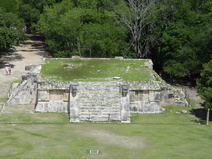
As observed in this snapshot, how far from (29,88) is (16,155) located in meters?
13.3

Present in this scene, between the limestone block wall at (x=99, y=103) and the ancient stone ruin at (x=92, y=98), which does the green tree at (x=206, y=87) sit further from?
the limestone block wall at (x=99, y=103)

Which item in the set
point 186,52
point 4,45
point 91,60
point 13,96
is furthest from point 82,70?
point 4,45

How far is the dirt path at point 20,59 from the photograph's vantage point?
4341cm

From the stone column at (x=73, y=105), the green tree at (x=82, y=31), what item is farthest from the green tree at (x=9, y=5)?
the stone column at (x=73, y=105)

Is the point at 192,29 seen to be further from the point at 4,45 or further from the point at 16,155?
the point at 16,155

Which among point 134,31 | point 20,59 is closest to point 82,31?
point 134,31

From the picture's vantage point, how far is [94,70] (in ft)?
121

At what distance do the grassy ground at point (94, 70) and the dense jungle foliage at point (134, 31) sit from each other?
229 inches

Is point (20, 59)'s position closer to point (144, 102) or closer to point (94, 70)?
point (94, 70)

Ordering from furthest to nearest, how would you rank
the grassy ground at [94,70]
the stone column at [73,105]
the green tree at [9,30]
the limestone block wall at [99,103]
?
the green tree at [9,30], the grassy ground at [94,70], the limestone block wall at [99,103], the stone column at [73,105]

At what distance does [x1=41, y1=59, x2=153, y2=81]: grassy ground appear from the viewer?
34.8 m

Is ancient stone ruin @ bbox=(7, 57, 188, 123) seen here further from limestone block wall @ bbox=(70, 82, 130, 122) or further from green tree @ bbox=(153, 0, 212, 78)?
green tree @ bbox=(153, 0, 212, 78)

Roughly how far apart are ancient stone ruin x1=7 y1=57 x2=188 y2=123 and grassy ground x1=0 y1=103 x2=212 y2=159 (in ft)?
3.15

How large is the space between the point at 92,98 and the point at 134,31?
60.8ft
